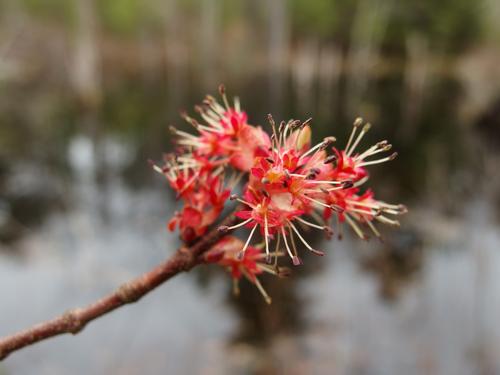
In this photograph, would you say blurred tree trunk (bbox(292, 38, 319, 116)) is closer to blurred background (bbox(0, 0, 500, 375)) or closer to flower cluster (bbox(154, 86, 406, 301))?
blurred background (bbox(0, 0, 500, 375))

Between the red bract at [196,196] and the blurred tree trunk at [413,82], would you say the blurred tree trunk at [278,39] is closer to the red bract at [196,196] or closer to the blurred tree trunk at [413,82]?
the blurred tree trunk at [413,82]

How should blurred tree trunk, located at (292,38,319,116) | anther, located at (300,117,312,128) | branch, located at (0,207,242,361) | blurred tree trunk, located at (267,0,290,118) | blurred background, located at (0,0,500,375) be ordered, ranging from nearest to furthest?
A: branch, located at (0,207,242,361), anther, located at (300,117,312,128), blurred background, located at (0,0,500,375), blurred tree trunk, located at (292,38,319,116), blurred tree trunk, located at (267,0,290,118)

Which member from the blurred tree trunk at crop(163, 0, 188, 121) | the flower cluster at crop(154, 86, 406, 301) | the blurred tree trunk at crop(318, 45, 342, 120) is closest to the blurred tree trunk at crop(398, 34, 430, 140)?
the blurred tree trunk at crop(318, 45, 342, 120)

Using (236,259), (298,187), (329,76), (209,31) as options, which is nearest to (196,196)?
(236,259)

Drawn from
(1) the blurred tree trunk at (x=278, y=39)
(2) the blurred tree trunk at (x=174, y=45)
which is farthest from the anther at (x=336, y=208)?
(1) the blurred tree trunk at (x=278, y=39)

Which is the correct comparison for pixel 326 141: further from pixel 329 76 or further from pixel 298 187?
pixel 329 76

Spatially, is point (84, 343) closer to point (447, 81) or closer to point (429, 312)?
point (429, 312)

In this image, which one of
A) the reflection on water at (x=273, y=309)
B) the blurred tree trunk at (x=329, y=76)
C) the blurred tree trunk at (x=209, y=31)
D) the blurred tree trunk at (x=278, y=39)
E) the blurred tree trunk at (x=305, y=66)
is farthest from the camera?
the blurred tree trunk at (x=209, y=31)
